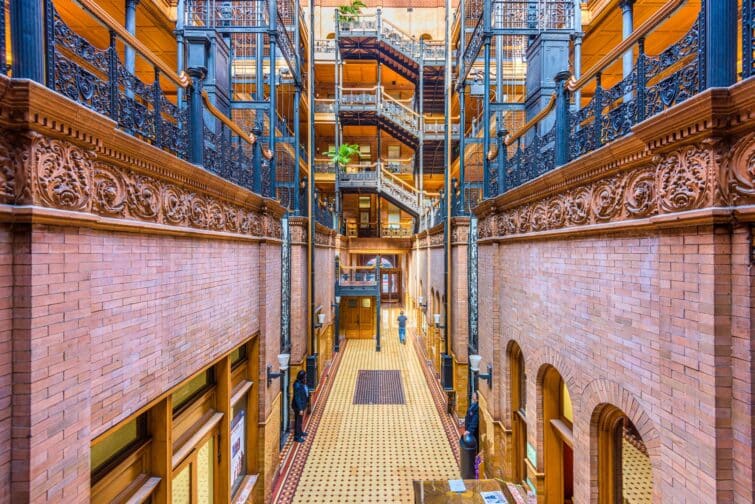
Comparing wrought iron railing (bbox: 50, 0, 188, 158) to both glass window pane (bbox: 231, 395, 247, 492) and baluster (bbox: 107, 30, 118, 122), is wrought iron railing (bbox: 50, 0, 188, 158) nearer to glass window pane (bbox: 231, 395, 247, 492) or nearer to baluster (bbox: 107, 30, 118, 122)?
baluster (bbox: 107, 30, 118, 122)

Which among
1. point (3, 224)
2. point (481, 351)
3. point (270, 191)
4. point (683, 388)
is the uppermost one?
point (270, 191)

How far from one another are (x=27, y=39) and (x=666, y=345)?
15.5 feet

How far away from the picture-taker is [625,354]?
3.49m

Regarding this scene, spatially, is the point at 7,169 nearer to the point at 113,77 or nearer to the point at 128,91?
the point at 113,77

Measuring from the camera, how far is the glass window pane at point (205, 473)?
205 inches

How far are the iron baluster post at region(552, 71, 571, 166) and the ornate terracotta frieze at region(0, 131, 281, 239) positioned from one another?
175 inches

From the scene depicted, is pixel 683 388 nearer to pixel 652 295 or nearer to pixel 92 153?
pixel 652 295

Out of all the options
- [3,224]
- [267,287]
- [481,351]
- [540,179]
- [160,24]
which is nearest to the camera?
[3,224]

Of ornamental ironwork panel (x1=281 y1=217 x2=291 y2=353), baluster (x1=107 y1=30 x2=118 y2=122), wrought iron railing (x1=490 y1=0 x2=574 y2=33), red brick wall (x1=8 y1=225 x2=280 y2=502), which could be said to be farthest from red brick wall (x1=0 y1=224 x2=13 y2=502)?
wrought iron railing (x1=490 y1=0 x2=574 y2=33)

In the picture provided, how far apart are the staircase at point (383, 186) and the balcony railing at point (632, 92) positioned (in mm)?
14305

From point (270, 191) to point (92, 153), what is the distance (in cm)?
519

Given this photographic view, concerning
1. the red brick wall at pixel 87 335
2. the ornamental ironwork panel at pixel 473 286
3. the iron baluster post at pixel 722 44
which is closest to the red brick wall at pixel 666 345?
the iron baluster post at pixel 722 44

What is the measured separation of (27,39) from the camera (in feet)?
7.66

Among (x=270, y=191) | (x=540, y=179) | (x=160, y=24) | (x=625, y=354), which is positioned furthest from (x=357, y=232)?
(x=625, y=354)
